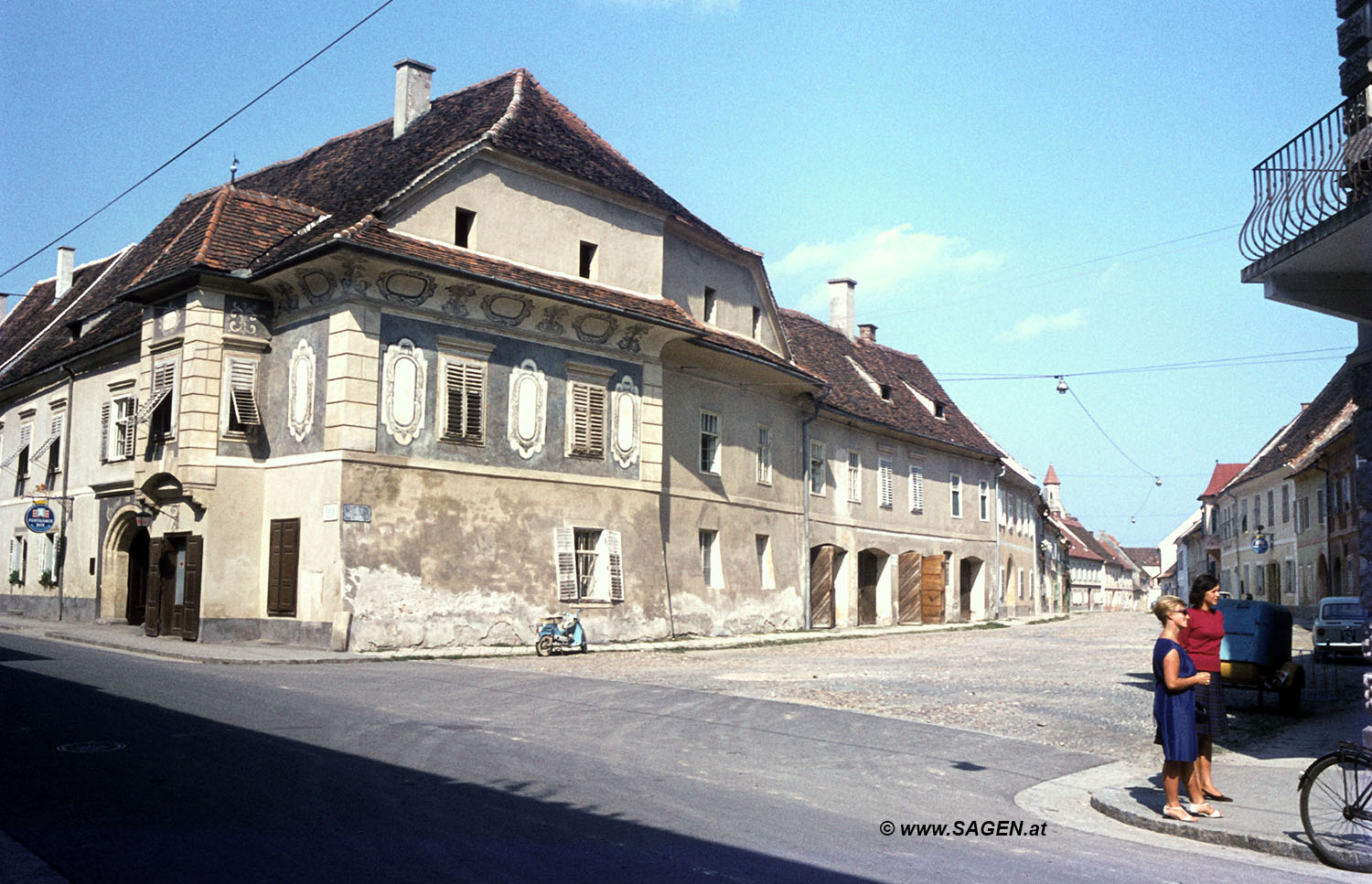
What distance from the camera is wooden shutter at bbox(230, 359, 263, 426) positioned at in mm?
23141

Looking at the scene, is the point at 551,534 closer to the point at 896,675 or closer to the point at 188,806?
the point at 896,675

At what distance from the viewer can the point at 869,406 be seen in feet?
128

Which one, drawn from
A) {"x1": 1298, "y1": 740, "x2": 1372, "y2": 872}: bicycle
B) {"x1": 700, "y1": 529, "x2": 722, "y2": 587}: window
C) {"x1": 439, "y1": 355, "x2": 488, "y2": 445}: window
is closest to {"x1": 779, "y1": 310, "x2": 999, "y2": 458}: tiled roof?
{"x1": 700, "y1": 529, "x2": 722, "y2": 587}: window

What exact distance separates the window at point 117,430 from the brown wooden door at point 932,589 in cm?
2541

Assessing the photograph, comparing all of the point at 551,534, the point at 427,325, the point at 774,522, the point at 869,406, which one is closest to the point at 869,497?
the point at 869,406

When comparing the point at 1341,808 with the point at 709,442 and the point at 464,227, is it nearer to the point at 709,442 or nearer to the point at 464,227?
the point at 464,227

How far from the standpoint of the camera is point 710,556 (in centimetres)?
2977

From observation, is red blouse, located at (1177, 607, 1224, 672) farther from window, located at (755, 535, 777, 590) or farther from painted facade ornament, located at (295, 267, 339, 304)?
window, located at (755, 535, 777, 590)

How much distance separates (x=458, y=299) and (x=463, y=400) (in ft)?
6.50

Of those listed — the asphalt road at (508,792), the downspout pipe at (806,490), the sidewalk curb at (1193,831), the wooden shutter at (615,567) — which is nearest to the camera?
the asphalt road at (508,792)

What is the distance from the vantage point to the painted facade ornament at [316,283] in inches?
854

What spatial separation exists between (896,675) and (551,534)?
338 inches

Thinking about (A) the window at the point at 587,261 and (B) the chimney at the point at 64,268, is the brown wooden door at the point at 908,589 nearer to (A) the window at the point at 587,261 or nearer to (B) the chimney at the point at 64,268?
(A) the window at the point at 587,261

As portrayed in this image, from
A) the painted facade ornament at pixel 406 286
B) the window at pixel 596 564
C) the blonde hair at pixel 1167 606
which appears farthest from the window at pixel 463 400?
the blonde hair at pixel 1167 606
